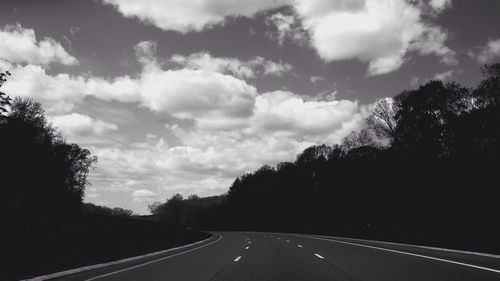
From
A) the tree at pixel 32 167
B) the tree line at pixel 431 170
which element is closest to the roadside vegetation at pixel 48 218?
the tree at pixel 32 167

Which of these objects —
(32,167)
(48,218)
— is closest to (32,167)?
(32,167)

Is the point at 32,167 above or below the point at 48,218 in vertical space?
above

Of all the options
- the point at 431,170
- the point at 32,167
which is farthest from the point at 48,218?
the point at 431,170

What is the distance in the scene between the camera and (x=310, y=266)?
1273 centimetres

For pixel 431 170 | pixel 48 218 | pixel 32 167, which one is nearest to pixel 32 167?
pixel 32 167

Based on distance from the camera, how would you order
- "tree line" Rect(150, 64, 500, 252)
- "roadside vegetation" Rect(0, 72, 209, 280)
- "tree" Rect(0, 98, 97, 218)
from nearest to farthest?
"roadside vegetation" Rect(0, 72, 209, 280)
"tree line" Rect(150, 64, 500, 252)
"tree" Rect(0, 98, 97, 218)

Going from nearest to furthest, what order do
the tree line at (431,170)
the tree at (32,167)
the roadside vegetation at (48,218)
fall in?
the roadside vegetation at (48,218)
the tree line at (431,170)
the tree at (32,167)

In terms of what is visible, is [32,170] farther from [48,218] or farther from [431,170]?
[431,170]

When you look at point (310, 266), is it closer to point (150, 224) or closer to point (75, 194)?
point (150, 224)

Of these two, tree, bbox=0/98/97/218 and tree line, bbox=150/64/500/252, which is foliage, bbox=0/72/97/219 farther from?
tree line, bbox=150/64/500/252

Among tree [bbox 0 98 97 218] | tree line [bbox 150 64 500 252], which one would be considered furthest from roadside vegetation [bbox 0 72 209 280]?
tree line [bbox 150 64 500 252]

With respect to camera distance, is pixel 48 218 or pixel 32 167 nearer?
pixel 48 218

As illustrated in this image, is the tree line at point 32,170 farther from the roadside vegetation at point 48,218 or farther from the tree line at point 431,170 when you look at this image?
the tree line at point 431,170

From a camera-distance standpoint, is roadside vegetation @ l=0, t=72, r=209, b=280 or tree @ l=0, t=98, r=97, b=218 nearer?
roadside vegetation @ l=0, t=72, r=209, b=280
